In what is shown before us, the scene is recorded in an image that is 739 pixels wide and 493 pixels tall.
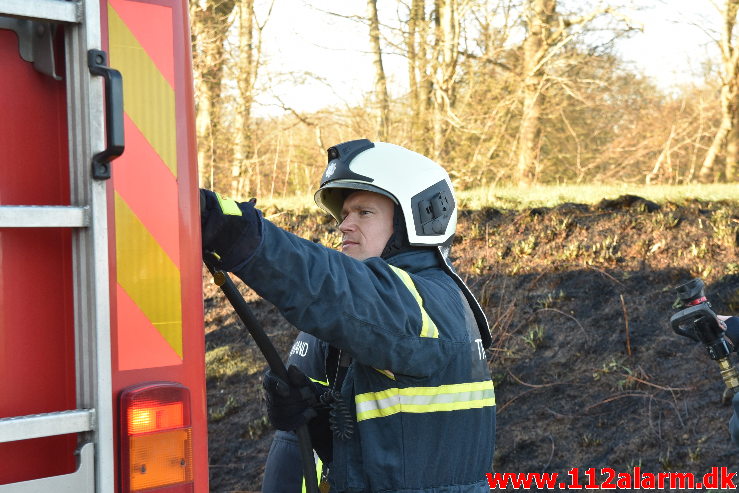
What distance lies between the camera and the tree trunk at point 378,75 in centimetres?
1230

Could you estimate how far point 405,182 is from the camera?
9.96 feet

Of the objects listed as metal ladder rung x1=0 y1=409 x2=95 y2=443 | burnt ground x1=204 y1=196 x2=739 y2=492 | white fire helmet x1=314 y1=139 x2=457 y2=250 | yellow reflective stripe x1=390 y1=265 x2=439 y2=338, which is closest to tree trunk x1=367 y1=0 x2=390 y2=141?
burnt ground x1=204 y1=196 x2=739 y2=492

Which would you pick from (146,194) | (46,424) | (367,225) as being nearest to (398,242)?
(367,225)

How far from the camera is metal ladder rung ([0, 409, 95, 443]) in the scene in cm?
172

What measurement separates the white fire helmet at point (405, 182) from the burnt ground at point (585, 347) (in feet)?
10.1

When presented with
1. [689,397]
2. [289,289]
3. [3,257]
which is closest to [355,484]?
[289,289]

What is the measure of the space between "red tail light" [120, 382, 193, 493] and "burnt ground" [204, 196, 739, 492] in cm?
408

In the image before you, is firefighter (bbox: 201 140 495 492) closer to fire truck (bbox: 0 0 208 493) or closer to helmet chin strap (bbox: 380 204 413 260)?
helmet chin strap (bbox: 380 204 413 260)

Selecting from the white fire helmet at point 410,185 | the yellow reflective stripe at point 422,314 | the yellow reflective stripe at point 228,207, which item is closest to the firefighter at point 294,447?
the white fire helmet at point 410,185

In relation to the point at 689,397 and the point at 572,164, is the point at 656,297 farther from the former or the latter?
the point at 572,164

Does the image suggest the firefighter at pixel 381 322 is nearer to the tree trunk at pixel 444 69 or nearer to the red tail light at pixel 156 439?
the red tail light at pixel 156 439

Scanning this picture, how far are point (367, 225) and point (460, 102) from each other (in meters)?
9.43

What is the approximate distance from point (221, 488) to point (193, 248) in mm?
4738

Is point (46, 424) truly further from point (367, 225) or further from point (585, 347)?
point (585, 347)
